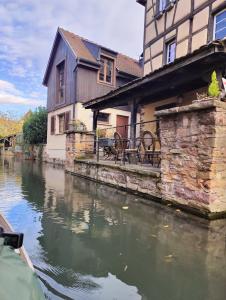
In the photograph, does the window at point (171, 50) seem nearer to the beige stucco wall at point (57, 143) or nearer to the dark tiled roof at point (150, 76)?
the dark tiled roof at point (150, 76)

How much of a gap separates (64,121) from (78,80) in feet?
9.84

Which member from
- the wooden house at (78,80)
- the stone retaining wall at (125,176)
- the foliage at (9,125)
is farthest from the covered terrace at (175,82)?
the foliage at (9,125)

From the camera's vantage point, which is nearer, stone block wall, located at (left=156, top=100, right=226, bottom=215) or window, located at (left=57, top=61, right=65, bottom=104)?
stone block wall, located at (left=156, top=100, right=226, bottom=215)

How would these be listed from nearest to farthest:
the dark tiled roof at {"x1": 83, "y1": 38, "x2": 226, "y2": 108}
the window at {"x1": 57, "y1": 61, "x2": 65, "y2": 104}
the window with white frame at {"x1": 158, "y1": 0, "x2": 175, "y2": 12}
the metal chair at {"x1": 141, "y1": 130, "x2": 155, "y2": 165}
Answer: the dark tiled roof at {"x1": 83, "y1": 38, "x2": 226, "y2": 108} → the metal chair at {"x1": 141, "y1": 130, "x2": 155, "y2": 165} → the window with white frame at {"x1": 158, "y1": 0, "x2": 175, "y2": 12} → the window at {"x1": 57, "y1": 61, "x2": 65, "y2": 104}

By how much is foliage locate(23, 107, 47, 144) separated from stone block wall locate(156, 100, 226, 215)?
671 inches

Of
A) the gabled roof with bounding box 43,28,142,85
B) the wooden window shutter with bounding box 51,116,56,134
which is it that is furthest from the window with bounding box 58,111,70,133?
the gabled roof with bounding box 43,28,142,85

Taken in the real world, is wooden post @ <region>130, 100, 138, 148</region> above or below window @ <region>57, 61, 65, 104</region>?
below

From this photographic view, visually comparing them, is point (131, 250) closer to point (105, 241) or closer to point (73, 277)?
point (105, 241)

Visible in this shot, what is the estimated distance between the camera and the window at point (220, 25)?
8.32 m

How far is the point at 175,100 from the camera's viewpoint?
10.7m

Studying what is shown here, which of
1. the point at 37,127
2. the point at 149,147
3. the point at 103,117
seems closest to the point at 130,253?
the point at 149,147

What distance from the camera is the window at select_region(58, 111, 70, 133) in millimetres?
16641

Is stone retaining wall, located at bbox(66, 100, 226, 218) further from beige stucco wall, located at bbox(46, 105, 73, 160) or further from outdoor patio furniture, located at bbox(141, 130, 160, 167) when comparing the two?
beige stucco wall, located at bbox(46, 105, 73, 160)

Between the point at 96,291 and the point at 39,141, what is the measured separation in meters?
20.3
